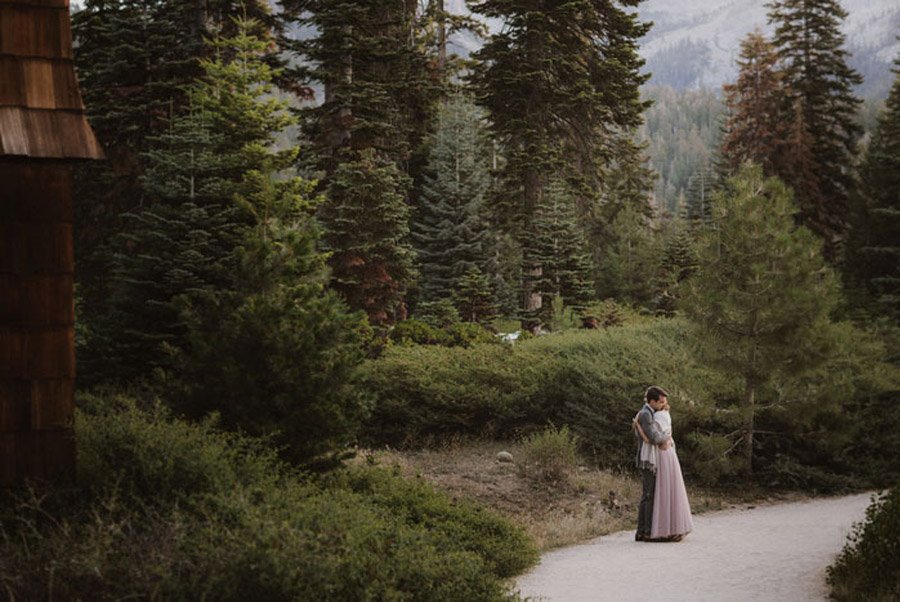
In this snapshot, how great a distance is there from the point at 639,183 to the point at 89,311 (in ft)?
122

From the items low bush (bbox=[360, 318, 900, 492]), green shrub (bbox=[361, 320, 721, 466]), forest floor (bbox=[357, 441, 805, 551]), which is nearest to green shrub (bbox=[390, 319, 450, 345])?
low bush (bbox=[360, 318, 900, 492])

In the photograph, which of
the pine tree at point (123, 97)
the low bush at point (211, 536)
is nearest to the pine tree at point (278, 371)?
the low bush at point (211, 536)

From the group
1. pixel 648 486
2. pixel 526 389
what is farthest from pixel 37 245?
pixel 526 389

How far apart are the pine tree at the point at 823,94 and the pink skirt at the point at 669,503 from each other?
27.3 m

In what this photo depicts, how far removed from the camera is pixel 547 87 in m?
27.5

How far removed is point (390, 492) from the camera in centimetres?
1030

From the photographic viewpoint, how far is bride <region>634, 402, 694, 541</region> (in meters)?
11.3

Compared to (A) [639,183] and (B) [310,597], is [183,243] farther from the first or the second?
(A) [639,183]

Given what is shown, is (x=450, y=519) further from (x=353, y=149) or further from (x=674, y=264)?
(x=674, y=264)

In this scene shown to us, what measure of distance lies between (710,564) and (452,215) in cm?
2651

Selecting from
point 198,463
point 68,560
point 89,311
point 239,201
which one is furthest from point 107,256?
point 68,560

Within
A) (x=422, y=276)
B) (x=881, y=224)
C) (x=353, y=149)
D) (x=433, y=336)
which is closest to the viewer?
(x=353, y=149)

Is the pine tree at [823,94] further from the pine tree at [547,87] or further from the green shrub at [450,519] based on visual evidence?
the green shrub at [450,519]

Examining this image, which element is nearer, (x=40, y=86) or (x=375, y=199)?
(x=40, y=86)
